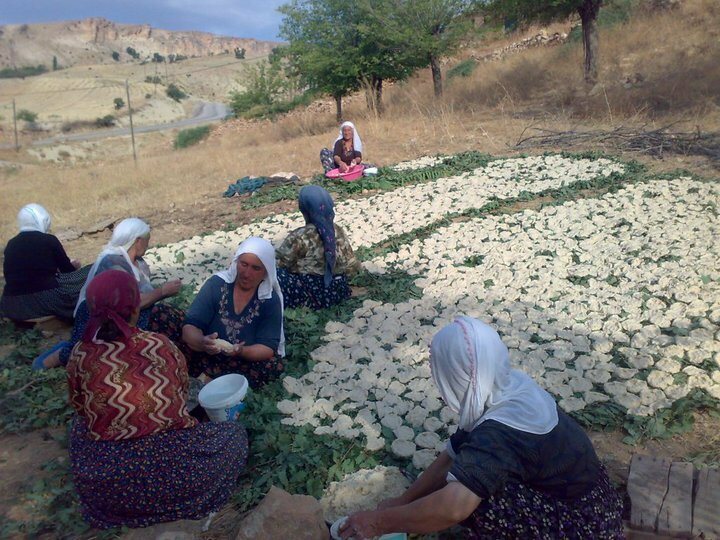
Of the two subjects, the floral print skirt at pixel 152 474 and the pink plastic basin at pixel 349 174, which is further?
the pink plastic basin at pixel 349 174

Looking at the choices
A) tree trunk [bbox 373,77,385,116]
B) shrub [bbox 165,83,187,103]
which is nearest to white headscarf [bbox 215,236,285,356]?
tree trunk [bbox 373,77,385,116]

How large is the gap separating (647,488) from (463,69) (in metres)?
19.0

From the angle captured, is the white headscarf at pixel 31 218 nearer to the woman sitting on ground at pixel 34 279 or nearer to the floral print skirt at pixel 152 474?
the woman sitting on ground at pixel 34 279

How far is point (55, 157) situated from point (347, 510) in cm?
3224

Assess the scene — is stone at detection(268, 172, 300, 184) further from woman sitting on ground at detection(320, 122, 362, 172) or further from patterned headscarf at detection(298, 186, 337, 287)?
patterned headscarf at detection(298, 186, 337, 287)

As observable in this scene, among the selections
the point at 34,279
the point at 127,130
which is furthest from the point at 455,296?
Result: the point at 127,130

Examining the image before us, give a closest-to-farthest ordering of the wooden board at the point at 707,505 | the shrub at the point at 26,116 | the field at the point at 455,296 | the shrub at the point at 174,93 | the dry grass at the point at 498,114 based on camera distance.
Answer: the wooden board at the point at 707,505
the field at the point at 455,296
the dry grass at the point at 498,114
the shrub at the point at 26,116
the shrub at the point at 174,93

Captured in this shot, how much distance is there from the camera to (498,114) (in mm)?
11859

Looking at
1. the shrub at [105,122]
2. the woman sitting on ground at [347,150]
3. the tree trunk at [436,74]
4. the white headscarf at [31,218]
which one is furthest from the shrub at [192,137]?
the white headscarf at [31,218]

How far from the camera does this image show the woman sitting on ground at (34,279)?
409 cm

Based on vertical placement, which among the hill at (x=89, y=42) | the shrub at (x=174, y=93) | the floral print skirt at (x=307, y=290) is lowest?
the floral print skirt at (x=307, y=290)

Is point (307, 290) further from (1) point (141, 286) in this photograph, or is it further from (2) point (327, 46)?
(2) point (327, 46)

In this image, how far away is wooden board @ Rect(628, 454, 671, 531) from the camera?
1.98 metres

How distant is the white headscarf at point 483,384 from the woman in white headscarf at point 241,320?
1.55 meters
